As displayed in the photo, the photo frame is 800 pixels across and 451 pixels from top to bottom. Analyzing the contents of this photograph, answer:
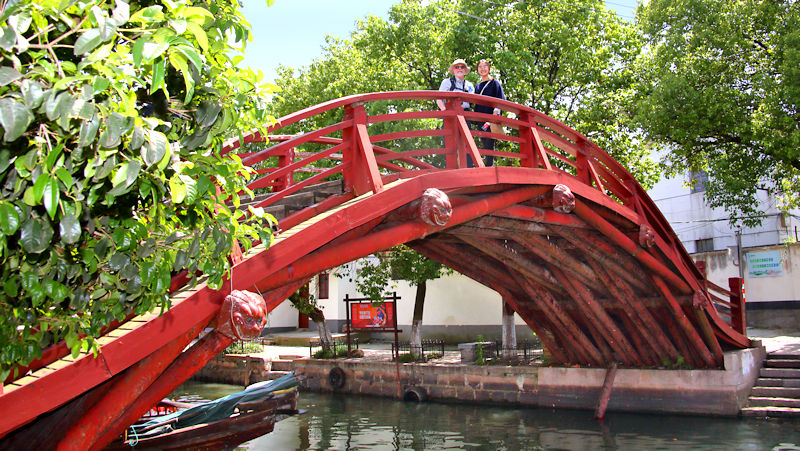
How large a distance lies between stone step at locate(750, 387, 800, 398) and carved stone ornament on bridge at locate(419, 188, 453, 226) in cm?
839

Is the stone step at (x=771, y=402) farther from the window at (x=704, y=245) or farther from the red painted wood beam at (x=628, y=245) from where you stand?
the window at (x=704, y=245)

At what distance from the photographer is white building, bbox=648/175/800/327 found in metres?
17.8

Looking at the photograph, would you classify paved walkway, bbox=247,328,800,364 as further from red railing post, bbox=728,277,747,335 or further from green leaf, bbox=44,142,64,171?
green leaf, bbox=44,142,64,171

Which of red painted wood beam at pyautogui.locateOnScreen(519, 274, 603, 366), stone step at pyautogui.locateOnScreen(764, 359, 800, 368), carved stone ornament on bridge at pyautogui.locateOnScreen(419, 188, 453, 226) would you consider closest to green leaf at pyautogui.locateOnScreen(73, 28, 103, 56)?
carved stone ornament on bridge at pyautogui.locateOnScreen(419, 188, 453, 226)

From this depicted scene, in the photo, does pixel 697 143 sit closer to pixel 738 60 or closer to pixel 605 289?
pixel 738 60

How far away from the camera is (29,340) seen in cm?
324

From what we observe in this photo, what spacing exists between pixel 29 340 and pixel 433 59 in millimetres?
14252

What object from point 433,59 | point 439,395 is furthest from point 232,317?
point 433,59

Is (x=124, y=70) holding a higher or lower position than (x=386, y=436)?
higher

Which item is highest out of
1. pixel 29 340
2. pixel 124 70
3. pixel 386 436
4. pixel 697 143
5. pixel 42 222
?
pixel 697 143

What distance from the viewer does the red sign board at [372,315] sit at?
1686 centimetres

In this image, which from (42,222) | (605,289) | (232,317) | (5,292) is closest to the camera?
(42,222)

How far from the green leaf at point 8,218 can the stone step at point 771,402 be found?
12316 millimetres

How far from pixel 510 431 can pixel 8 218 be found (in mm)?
10295
